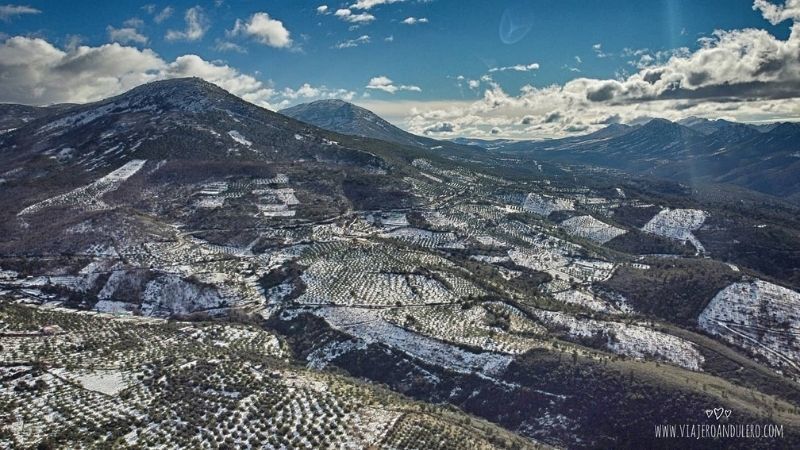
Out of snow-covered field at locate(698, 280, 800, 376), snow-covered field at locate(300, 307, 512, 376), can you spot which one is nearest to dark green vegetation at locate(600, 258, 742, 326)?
snow-covered field at locate(698, 280, 800, 376)

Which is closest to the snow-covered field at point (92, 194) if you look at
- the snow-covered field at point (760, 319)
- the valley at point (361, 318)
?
the valley at point (361, 318)

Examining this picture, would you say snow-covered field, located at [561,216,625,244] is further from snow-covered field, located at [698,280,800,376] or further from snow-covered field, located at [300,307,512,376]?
snow-covered field, located at [300,307,512,376]

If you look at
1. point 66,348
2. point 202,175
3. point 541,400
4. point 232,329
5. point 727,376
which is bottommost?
point 727,376

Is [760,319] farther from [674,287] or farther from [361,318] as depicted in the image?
[361,318]

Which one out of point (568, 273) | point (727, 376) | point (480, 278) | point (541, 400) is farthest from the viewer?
point (568, 273)

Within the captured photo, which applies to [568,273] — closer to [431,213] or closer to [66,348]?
[431,213]

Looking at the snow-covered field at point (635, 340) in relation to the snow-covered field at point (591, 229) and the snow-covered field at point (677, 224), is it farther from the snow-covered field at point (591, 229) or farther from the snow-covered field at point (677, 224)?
the snow-covered field at point (677, 224)

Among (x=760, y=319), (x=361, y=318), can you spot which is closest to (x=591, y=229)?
(x=760, y=319)

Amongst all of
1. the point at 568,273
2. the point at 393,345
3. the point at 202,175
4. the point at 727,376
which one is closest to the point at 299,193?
the point at 202,175
